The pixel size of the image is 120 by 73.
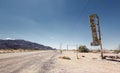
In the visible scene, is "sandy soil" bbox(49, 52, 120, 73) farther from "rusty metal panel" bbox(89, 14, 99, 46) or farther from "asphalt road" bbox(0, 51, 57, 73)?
"rusty metal panel" bbox(89, 14, 99, 46)

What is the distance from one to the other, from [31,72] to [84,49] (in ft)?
264

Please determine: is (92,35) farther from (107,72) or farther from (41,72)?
(41,72)

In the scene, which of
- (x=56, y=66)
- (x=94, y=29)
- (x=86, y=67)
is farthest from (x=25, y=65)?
(x=94, y=29)

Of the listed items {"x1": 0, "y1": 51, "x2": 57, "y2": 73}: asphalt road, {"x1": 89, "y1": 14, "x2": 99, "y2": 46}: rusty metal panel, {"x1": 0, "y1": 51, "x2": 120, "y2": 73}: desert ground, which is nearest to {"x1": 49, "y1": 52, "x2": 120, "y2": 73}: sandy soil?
{"x1": 0, "y1": 51, "x2": 120, "y2": 73}: desert ground

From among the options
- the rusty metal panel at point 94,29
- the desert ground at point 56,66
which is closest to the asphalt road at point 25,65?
the desert ground at point 56,66

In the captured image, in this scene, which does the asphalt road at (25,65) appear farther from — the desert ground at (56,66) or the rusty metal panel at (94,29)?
the rusty metal panel at (94,29)

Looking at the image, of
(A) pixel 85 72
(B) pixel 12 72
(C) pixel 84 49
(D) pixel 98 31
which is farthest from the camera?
(C) pixel 84 49

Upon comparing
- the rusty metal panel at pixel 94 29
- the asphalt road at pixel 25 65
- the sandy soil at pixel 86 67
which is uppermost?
the rusty metal panel at pixel 94 29

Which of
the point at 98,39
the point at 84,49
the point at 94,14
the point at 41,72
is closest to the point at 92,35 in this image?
the point at 98,39

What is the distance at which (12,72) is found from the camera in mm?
11617

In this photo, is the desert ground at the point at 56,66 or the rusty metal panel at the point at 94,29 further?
the rusty metal panel at the point at 94,29

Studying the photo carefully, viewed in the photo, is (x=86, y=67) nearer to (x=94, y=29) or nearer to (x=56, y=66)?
(x=56, y=66)

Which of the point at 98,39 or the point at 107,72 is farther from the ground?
the point at 98,39

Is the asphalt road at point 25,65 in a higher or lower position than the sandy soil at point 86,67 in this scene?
higher
